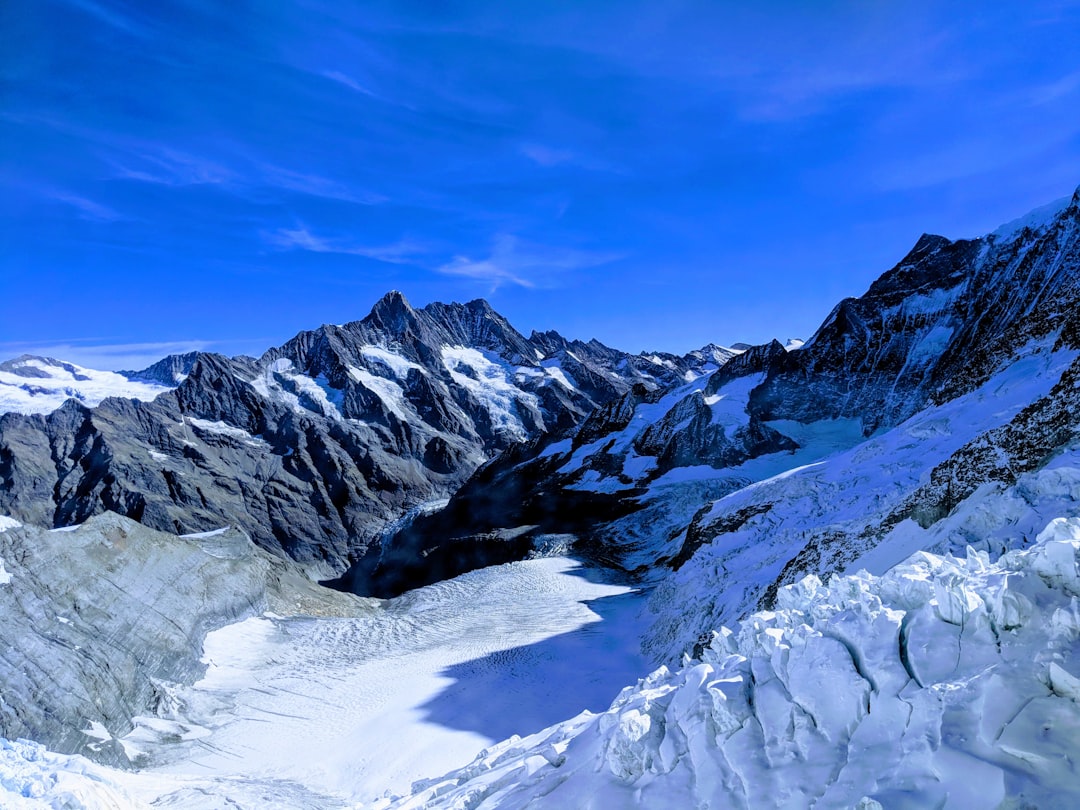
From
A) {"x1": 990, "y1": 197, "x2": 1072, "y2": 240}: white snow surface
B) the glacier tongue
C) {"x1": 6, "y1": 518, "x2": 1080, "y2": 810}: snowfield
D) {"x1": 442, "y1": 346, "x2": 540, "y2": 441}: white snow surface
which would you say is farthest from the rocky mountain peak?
the glacier tongue

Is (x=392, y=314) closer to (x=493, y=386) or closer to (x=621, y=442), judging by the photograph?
(x=493, y=386)

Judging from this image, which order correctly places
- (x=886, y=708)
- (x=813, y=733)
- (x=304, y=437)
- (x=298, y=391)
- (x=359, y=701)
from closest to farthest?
1. (x=886, y=708)
2. (x=813, y=733)
3. (x=359, y=701)
4. (x=304, y=437)
5. (x=298, y=391)

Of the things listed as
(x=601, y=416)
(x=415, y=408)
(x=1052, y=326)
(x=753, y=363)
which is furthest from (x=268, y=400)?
(x=1052, y=326)

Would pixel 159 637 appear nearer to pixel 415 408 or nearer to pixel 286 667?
pixel 286 667

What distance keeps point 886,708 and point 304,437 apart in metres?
140

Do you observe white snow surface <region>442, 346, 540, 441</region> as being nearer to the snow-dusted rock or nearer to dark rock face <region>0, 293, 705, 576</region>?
dark rock face <region>0, 293, 705, 576</region>

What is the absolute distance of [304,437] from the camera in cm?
13488

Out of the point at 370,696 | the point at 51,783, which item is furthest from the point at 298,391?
the point at 51,783

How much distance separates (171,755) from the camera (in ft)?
70.1

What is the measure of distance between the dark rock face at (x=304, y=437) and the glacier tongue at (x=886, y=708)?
9308 centimetres

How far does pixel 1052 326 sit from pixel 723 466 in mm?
45265

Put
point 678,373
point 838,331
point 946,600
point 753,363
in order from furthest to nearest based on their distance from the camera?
point 678,373 < point 753,363 < point 838,331 < point 946,600

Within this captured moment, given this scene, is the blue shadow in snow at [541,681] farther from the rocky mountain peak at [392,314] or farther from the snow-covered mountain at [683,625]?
the rocky mountain peak at [392,314]

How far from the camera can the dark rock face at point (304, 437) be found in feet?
365
